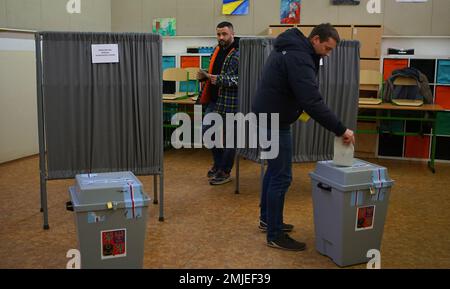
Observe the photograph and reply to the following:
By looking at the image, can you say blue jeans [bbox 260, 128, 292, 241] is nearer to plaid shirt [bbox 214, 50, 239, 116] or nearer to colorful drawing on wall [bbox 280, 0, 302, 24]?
→ plaid shirt [bbox 214, 50, 239, 116]

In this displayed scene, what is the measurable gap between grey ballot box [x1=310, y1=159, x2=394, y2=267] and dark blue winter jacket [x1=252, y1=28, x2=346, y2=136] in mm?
282

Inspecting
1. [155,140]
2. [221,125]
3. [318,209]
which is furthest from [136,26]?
[318,209]

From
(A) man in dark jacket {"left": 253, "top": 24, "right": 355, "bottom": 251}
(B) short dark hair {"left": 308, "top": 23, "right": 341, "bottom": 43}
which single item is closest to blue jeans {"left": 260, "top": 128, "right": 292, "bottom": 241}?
(A) man in dark jacket {"left": 253, "top": 24, "right": 355, "bottom": 251}

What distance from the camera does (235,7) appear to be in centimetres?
737

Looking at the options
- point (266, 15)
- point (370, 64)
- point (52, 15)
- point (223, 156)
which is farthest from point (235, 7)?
point (223, 156)

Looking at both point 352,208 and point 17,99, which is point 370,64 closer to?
point 352,208

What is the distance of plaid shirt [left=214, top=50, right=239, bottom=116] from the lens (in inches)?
183

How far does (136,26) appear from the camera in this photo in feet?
25.7

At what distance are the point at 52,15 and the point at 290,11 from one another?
10.7 feet

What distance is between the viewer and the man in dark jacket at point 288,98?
9.78 ft

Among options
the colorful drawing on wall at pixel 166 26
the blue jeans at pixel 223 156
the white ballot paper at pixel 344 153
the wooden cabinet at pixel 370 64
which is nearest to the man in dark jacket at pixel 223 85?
the blue jeans at pixel 223 156

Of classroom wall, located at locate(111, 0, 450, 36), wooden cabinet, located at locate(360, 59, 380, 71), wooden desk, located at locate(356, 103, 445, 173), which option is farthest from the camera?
classroom wall, located at locate(111, 0, 450, 36)

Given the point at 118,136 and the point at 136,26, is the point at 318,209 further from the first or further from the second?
the point at 136,26
